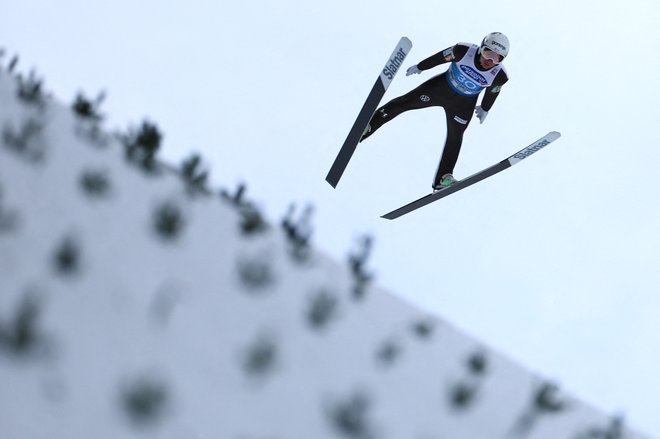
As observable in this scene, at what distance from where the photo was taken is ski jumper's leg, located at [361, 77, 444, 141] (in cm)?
963

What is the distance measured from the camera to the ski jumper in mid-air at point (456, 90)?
9461mm

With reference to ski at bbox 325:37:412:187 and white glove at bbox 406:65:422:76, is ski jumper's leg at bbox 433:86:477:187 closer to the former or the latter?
white glove at bbox 406:65:422:76

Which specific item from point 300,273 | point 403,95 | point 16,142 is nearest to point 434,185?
point 403,95

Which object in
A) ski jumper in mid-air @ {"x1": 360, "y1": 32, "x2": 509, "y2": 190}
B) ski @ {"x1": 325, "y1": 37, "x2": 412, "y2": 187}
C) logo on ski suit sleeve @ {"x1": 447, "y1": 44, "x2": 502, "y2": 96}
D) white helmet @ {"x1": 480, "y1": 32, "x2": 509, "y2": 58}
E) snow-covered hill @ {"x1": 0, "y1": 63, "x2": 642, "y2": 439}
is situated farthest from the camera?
logo on ski suit sleeve @ {"x1": 447, "y1": 44, "x2": 502, "y2": 96}

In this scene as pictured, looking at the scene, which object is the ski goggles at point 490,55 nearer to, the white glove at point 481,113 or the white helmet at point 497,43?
the white helmet at point 497,43

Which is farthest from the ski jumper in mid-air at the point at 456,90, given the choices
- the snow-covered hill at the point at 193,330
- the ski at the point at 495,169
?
the snow-covered hill at the point at 193,330

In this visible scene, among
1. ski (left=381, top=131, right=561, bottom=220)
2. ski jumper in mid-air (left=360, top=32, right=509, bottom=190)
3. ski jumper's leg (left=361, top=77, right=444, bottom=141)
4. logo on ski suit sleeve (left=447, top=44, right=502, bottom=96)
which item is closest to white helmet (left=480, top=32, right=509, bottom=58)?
ski jumper in mid-air (left=360, top=32, right=509, bottom=190)

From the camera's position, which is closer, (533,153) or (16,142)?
(16,142)

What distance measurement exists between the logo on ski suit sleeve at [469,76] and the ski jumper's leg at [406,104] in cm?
30

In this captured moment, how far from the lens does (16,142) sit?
406 centimetres

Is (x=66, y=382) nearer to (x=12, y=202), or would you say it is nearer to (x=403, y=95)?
(x=12, y=202)

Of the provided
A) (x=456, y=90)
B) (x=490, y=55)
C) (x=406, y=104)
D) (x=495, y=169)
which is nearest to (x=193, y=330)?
(x=490, y=55)

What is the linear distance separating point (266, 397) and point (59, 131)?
8.25 ft

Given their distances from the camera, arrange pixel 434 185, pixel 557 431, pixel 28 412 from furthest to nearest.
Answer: pixel 434 185 < pixel 557 431 < pixel 28 412
